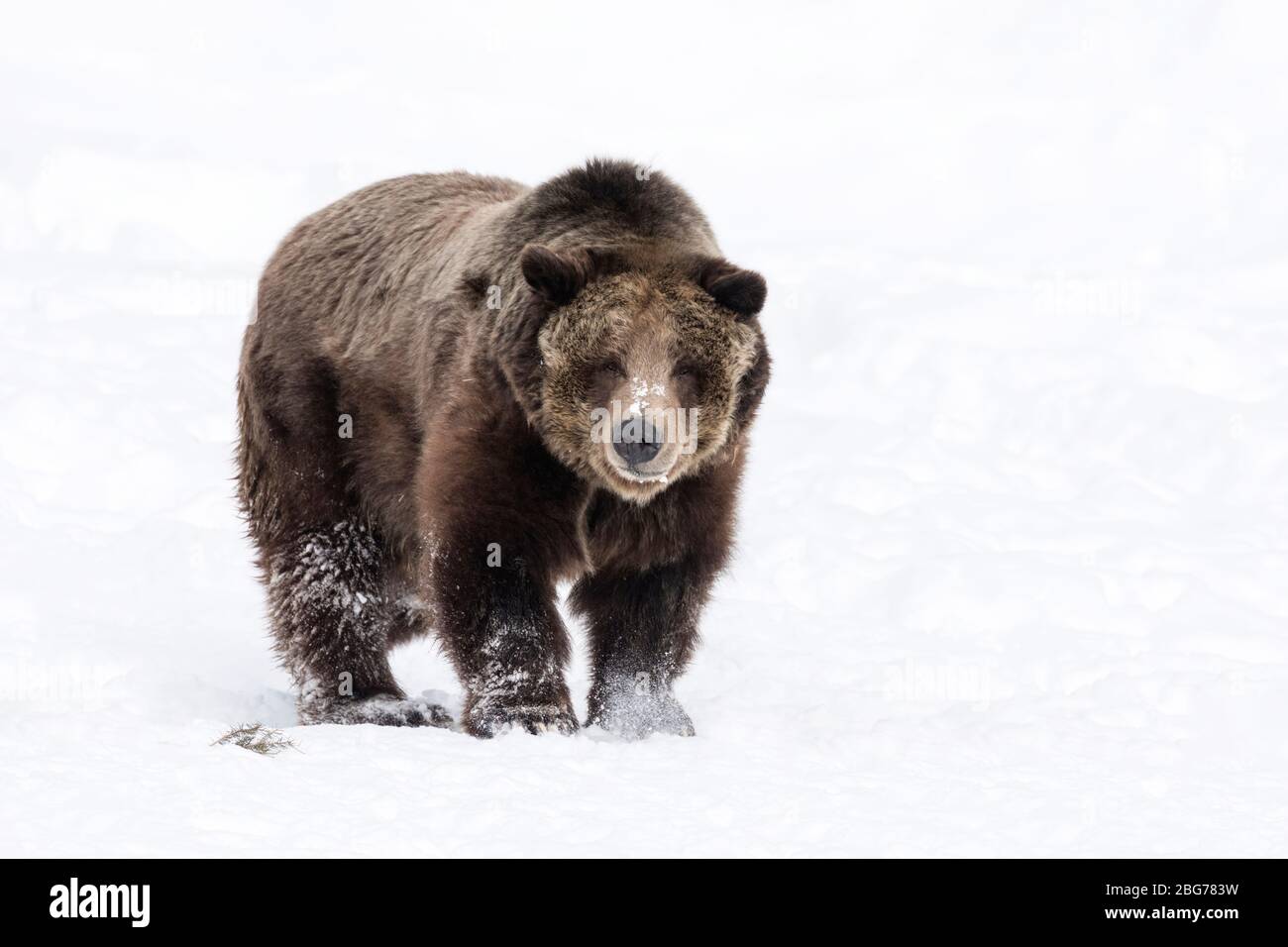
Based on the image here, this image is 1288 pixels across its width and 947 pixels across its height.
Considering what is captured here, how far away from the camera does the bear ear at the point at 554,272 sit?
6.06 meters

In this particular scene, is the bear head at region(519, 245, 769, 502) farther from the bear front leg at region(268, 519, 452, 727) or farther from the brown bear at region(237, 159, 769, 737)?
the bear front leg at region(268, 519, 452, 727)

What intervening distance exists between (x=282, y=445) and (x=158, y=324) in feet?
21.3

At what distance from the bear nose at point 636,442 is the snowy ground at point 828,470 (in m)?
1.06

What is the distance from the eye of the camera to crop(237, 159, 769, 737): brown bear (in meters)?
6.18

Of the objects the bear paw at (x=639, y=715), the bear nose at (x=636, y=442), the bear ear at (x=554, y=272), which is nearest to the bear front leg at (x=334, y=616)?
the bear paw at (x=639, y=715)

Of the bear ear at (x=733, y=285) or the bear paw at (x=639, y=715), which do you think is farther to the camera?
the bear paw at (x=639, y=715)

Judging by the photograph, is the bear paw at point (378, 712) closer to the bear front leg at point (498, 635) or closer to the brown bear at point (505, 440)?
the brown bear at point (505, 440)

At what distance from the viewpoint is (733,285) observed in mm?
6203

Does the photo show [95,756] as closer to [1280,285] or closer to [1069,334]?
[1069,334]

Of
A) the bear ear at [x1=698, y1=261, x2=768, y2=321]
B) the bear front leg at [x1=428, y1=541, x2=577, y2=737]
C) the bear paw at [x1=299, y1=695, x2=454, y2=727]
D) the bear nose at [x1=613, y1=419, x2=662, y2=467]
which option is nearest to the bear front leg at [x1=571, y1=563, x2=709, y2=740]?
the bear front leg at [x1=428, y1=541, x2=577, y2=737]

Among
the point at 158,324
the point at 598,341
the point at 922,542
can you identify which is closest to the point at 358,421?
the point at 598,341

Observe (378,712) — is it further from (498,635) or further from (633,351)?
(633,351)

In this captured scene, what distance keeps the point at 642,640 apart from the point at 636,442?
1.30 meters

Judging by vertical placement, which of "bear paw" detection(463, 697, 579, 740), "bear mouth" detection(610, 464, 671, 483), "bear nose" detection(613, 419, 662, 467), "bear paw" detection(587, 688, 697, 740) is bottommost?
"bear paw" detection(587, 688, 697, 740)
